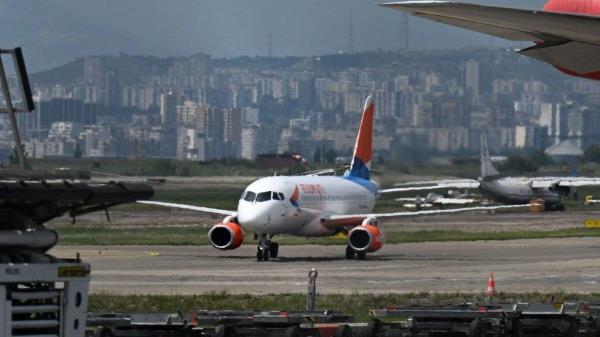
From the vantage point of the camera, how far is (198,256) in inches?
1794

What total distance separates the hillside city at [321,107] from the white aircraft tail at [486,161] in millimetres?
692

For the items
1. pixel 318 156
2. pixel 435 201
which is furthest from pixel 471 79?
pixel 435 201

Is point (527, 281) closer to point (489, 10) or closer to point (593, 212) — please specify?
point (489, 10)

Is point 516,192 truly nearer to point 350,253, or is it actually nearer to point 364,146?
point 364,146

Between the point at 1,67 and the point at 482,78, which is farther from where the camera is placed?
the point at 482,78

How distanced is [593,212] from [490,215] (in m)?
7.13

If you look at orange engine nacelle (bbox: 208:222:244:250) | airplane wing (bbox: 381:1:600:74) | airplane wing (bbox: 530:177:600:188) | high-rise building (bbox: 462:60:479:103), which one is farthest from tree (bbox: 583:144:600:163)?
airplane wing (bbox: 381:1:600:74)

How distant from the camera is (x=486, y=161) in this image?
8075 cm

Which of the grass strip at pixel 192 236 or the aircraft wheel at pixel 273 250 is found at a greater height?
the aircraft wheel at pixel 273 250

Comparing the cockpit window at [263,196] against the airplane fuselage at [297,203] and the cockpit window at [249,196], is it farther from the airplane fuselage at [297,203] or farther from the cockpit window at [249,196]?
the cockpit window at [249,196]

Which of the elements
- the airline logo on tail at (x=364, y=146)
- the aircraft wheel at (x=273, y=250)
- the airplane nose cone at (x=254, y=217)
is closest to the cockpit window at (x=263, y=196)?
the airplane nose cone at (x=254, y=217)

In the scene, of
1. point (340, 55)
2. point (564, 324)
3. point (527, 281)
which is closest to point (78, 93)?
point (340, 55)

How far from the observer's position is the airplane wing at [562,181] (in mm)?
96625

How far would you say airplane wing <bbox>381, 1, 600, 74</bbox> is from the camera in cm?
1875
